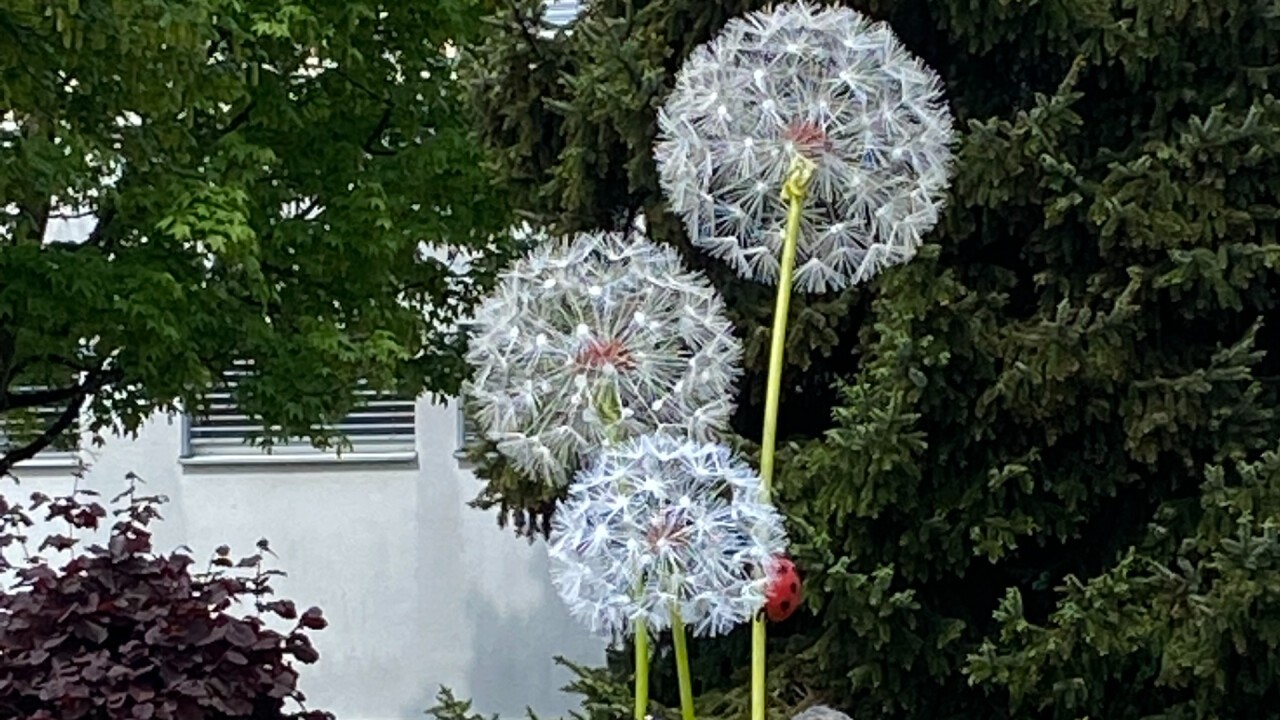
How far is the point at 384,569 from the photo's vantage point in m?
12.8

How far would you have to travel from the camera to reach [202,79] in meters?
6.23

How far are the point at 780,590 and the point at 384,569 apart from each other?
10813 millimetres

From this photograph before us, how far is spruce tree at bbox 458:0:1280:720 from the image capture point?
3934 millimetres

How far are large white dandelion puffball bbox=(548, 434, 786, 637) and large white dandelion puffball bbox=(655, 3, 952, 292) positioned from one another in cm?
47

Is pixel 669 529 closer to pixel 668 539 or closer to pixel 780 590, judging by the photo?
pixel 668 539

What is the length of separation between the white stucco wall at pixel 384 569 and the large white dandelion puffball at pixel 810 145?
33.6 feet

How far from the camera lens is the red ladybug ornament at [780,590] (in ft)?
7.29

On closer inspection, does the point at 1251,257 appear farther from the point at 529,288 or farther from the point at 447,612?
the point at 447,612

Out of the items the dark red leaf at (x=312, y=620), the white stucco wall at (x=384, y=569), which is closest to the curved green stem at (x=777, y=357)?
the dark red leaf at (x=312, y=620)

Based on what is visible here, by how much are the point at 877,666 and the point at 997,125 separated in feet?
4.45

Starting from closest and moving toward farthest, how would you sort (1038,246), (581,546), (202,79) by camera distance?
(581,546), (1038,246), (202,79)

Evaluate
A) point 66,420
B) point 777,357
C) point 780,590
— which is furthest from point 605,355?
point 66,420

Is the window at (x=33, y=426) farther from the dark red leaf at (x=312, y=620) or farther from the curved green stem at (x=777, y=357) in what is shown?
the curved green stem at (x=777, y=357)

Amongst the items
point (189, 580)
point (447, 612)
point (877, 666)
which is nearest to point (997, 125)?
point (877, 666)
